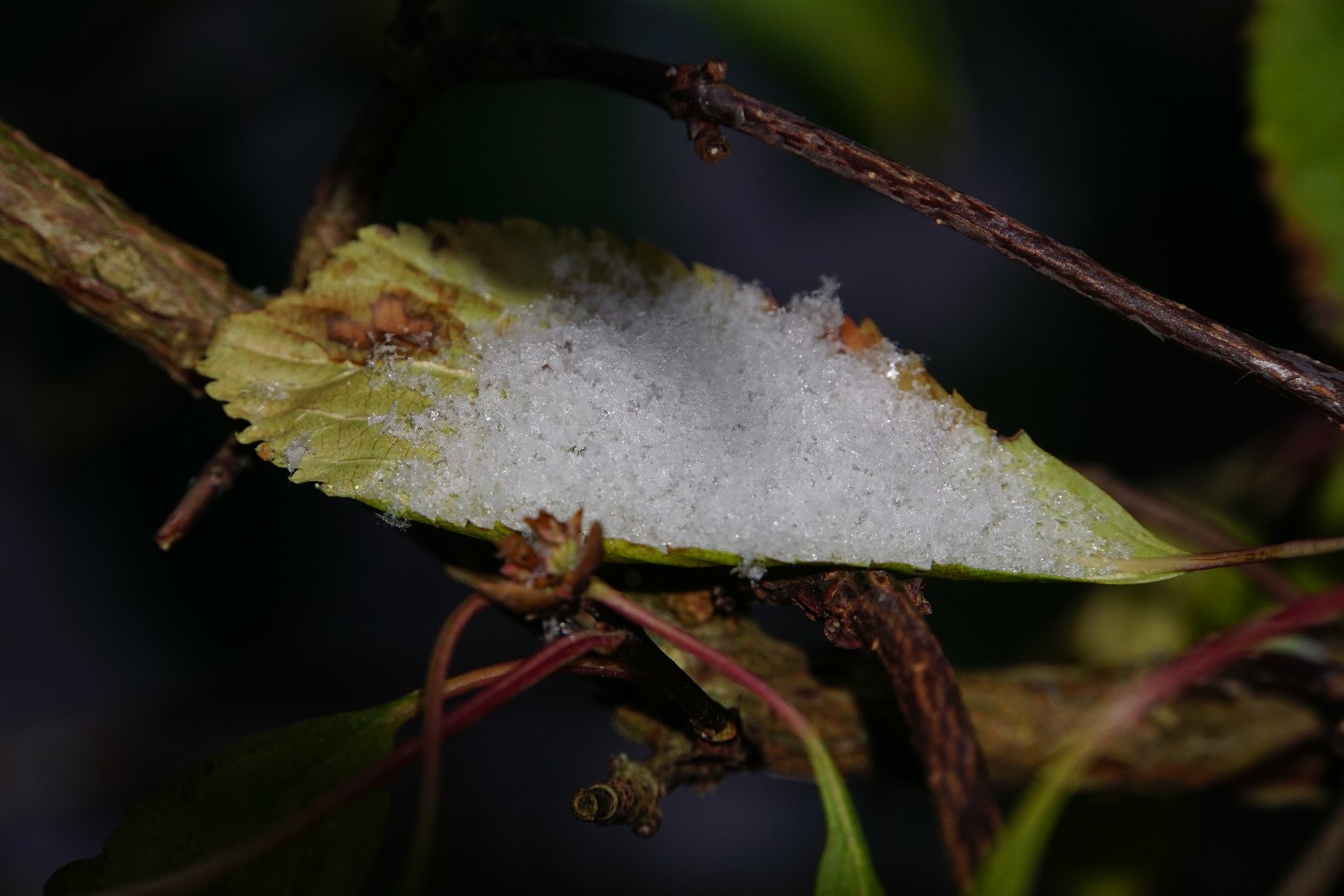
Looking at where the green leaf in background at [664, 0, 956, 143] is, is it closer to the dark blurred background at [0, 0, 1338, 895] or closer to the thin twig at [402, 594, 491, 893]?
the dark blurred background at [0, 0, 1338, 895]

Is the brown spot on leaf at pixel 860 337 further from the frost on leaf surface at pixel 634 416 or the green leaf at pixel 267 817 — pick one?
the green leaf at pixel 267 817

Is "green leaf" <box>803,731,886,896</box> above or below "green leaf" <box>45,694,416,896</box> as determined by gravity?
above

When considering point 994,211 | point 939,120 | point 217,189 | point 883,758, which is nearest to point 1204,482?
point 939,120

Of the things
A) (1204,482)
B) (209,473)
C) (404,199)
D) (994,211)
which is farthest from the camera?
(404,199)

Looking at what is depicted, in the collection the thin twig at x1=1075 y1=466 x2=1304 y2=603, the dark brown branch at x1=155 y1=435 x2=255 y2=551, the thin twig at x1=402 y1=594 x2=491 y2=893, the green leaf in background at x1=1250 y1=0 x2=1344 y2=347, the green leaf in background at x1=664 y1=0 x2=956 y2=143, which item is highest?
the green leaf in background at x1=1250 y1=0 x2=1344 y2=347

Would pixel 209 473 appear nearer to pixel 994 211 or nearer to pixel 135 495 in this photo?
pixel 994 211

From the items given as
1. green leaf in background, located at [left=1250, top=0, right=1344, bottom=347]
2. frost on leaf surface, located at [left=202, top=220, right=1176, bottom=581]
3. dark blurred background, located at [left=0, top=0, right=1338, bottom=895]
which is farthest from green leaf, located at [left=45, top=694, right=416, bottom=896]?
dark blurred background, located at [left=0, top=0, right=1338, bottom=895]

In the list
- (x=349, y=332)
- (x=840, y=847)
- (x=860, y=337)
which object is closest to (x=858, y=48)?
(x=860, y=337)
